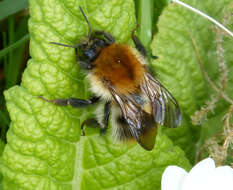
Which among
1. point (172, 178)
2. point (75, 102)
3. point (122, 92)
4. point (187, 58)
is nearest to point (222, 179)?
point (172, 178)

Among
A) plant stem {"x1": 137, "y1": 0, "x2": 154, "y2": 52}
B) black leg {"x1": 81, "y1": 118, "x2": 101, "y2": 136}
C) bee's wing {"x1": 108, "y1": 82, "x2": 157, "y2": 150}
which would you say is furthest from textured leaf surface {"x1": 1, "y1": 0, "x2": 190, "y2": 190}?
plant stem {"x1": 137, "y1": 0, "x2": 154, "y2": 52}

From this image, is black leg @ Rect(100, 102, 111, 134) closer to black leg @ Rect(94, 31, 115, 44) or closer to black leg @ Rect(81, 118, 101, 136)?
black leg @ Rect(81, 118, 101, 136)

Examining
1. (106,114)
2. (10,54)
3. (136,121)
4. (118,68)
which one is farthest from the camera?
(10,54)

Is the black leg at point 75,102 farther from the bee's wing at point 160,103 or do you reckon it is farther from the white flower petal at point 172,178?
the white flower petal at point 172,178

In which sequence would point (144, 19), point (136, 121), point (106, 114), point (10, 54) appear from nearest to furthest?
point (136, 121) → point (106, 114) → point (144, 19) → point (10, 54)

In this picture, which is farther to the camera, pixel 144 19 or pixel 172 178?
pixel 144 19

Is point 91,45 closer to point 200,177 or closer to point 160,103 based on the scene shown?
point 160,103
